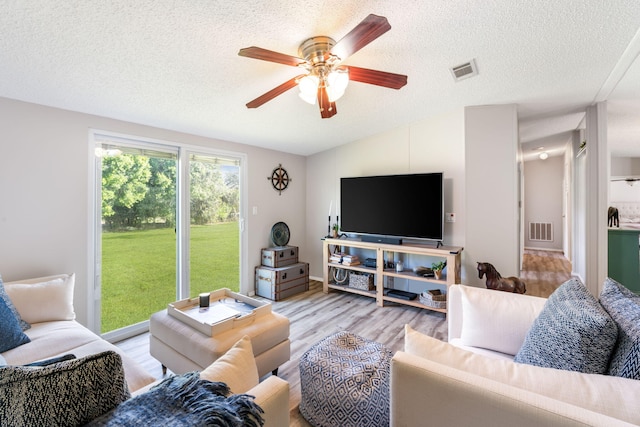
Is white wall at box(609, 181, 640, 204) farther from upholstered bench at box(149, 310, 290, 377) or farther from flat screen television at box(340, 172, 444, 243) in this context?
upholstered bench at box(149, 310, 290, 377)

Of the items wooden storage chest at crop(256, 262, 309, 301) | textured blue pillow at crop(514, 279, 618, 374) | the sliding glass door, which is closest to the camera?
textured blue pillow at crop(514, 279, 618, 374)

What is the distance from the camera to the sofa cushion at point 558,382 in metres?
0.76

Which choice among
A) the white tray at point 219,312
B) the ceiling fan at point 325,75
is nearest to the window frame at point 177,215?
the white tray at point 219,312

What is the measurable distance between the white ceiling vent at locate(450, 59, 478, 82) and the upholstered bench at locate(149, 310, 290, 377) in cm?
246

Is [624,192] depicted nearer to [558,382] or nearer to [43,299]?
[558,382]

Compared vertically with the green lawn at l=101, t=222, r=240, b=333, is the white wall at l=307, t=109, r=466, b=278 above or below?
above

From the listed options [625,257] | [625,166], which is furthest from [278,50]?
[625,166]

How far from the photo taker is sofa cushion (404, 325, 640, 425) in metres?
0.76

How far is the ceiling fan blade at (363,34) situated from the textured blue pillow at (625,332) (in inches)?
58.5

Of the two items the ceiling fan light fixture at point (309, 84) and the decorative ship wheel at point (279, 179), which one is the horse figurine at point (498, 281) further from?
the decorative ship wheel at point (279, 179)

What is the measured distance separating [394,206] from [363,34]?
246cm

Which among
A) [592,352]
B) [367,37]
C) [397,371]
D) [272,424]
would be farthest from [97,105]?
[592,352]

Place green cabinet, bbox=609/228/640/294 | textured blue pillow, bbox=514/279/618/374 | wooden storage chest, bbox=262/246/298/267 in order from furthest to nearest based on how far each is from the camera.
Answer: wooden storage chest, bbox=262/246/298/267, green cabinet, bbox=609/228/640/294, textured blue pillow, bbox=514/279/618/374

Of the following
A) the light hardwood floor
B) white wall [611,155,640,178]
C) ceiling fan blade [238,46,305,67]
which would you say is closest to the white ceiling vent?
ceiling fan blade [238,46,305,67]
